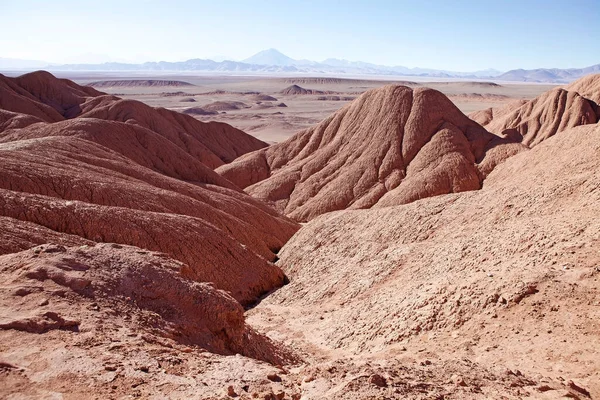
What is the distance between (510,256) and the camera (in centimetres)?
1234

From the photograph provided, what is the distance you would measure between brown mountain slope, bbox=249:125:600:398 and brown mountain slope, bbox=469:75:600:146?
26.1m

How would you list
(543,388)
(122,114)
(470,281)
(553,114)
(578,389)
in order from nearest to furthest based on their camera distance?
(543,388) → (578,389) → (470,281) → (553,114) → (122,114)

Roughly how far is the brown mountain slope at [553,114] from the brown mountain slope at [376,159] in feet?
32.3

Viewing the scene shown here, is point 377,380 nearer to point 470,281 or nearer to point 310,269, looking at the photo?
point 470,281

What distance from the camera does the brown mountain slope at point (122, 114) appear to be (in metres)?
46.8

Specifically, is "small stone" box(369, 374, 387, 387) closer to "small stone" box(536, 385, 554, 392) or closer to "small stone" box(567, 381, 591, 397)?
"small stone" box(536, 385, 554, 392)

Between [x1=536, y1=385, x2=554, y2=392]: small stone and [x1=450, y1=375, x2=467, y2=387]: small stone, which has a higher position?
[x1=450, y1=375, x2=467, y2=387]: small stone

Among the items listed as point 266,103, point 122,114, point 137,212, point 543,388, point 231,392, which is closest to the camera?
point 231,392

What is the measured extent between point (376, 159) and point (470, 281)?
22.8 metres

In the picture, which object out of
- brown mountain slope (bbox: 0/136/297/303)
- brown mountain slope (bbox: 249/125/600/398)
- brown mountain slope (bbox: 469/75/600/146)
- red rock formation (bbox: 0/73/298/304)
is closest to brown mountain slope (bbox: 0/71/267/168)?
red rock formation (bbox: 0/73/298/304)

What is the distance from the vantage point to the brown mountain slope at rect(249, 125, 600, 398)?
9320 millimetres

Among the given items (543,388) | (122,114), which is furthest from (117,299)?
(122,114)

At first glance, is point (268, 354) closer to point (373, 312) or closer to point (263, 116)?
point (373, 312)

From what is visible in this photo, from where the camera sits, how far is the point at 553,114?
46.9 meters
